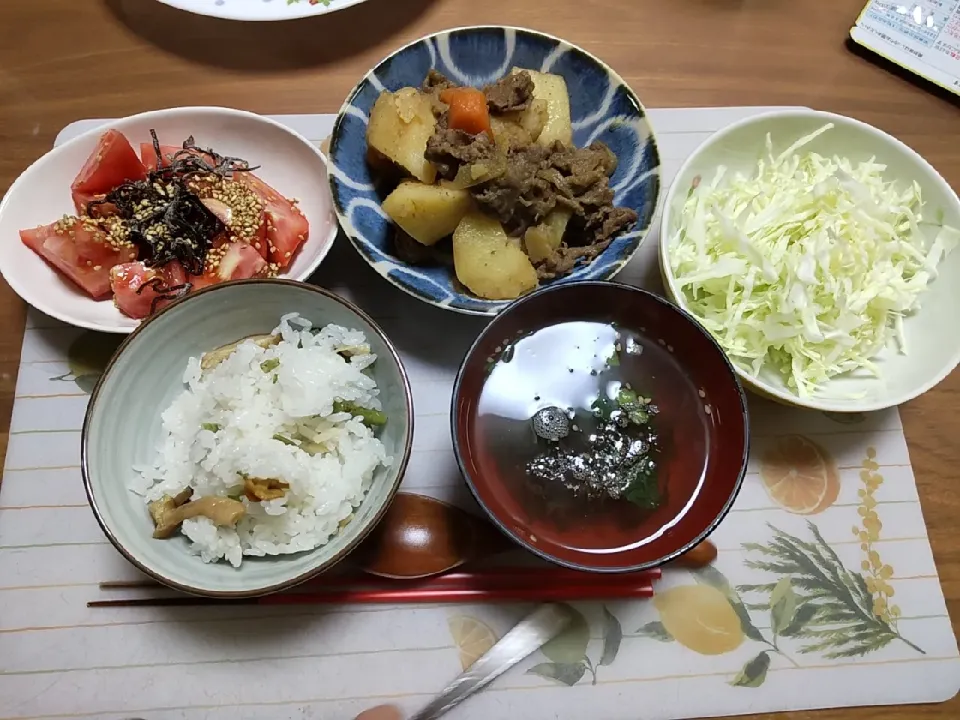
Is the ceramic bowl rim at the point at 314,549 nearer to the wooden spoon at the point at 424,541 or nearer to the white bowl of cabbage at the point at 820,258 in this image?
the wooden spoon at the point at 424,541

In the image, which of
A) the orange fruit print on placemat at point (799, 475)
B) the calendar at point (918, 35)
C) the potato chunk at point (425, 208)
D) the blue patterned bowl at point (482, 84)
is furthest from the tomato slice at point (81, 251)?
the calendar at point (918, 35)

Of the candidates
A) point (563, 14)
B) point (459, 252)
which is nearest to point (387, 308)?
point (459, 252)

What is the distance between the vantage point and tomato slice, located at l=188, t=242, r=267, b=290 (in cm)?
182

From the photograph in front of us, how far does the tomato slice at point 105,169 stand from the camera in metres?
1.85

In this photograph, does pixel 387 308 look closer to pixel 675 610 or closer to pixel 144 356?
pixel 144 356

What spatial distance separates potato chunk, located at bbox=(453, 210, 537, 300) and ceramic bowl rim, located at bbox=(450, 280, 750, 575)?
13 centimetres

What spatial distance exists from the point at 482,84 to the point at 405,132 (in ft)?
1.22

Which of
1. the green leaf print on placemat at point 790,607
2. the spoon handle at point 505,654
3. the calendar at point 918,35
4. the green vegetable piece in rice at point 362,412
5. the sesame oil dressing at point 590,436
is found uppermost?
the calendar at point 918,35

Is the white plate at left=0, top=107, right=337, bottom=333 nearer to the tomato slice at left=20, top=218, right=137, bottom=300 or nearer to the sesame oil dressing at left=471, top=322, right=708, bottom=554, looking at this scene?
the tomato slice at left=20, top=218, right=137, bottom=300

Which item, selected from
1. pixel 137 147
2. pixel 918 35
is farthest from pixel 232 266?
pixel 918 35

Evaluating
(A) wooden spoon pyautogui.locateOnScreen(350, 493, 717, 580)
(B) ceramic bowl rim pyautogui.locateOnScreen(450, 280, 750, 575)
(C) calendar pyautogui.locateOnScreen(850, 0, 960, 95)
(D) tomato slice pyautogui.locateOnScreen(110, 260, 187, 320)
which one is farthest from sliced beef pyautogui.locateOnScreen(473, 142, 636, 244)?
(C) calendar pyautogui.locateOnScreen(850, 0, 960, 95)

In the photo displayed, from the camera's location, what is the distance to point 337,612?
1.65 m

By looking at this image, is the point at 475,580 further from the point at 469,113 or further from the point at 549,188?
the point at 469,113

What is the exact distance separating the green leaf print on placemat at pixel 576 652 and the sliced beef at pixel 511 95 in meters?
1.23
